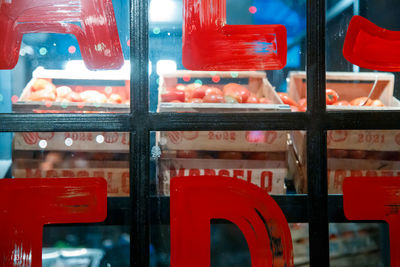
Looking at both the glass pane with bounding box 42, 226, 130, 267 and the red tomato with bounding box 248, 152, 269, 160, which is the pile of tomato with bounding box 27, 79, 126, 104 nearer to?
the glass pane with bounding box 42, 226, 130, 267

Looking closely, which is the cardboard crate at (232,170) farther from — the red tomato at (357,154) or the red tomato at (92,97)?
the red tomato at (92,97)

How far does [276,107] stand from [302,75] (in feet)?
2.95

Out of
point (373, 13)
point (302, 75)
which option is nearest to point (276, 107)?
point (302, 75)

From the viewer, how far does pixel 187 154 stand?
179cm

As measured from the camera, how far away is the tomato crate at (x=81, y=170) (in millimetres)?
1712

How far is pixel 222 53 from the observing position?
1.52 metres

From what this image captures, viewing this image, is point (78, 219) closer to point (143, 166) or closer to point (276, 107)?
point (143, 166)

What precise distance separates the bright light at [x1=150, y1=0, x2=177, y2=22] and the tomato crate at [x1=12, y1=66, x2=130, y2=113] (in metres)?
0.32

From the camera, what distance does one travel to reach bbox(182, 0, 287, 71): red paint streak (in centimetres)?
151

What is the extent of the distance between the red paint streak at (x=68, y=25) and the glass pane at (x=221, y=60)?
0.66 ft

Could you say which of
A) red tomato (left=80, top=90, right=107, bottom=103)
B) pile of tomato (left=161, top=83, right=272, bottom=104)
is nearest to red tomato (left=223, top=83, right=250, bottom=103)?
pile of tomato (left=161, top=83, right=272, bottom=104)

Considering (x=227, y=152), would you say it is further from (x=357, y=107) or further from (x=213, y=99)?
(x=357, y=107)

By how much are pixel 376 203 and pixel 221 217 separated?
0.76 metres

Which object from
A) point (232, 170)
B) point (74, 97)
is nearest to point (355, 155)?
point (232, 170)
